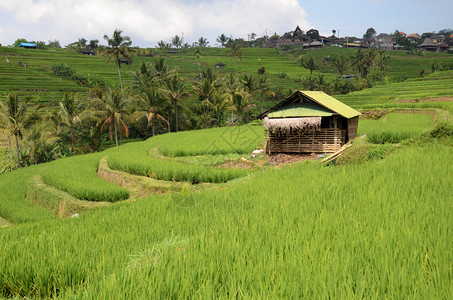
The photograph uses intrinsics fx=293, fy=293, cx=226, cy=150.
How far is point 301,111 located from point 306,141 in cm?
132

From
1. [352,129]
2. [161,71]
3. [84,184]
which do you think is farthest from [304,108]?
[161,71]

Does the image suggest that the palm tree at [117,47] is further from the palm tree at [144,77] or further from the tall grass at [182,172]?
the tall grass at [182,172]

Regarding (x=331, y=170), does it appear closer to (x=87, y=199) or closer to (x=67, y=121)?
(x=87, y=199)

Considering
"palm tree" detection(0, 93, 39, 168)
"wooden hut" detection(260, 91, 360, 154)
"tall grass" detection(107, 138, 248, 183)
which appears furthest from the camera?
"palm tree" detection(0, 93, 39, 168)

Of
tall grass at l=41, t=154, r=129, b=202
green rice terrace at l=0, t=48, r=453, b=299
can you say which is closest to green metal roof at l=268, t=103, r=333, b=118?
green rice terrace at l=0, t=48, r=453, b=299

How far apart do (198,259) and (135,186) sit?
8.38m

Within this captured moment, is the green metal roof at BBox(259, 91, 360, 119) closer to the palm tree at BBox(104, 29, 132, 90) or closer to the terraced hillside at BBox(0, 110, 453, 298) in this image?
the terraced hillside at BBox(0, 110, 453, 298)

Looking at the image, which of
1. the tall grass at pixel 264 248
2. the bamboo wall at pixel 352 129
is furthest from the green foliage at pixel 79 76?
the tall grass at pixel 264 248

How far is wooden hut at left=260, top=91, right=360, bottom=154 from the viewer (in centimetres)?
1215

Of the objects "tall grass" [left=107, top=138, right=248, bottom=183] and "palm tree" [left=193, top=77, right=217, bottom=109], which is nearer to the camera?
"tall grass" [left=107, top=138, right=248, bottom=183]

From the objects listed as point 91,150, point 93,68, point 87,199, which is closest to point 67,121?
point 91,150

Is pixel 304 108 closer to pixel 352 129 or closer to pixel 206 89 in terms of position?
pixel 352 129

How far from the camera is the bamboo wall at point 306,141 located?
12352mm

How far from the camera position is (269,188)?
5.18 meters
